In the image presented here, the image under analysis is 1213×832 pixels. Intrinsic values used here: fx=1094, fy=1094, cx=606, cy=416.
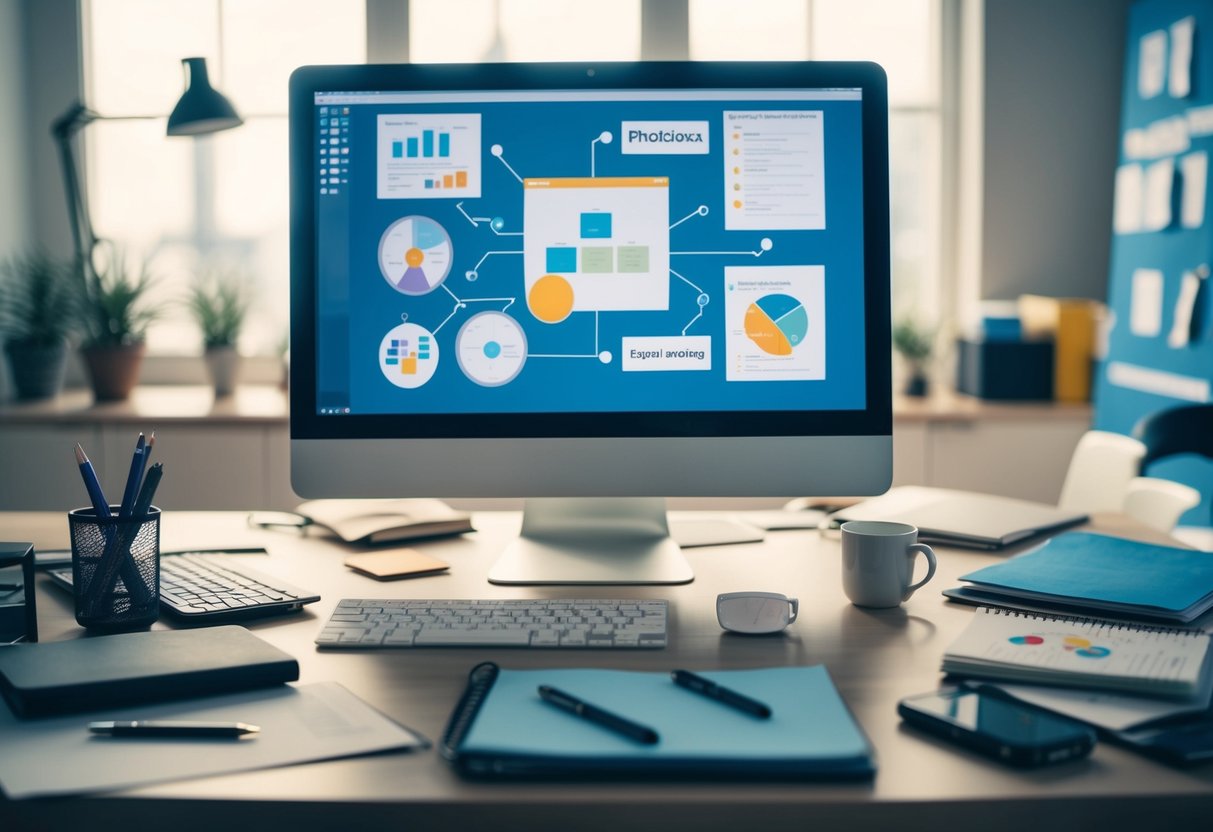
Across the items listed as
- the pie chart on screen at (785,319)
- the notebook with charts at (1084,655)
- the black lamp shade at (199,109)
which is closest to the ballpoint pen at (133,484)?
the pie chart on screen at (785,319)

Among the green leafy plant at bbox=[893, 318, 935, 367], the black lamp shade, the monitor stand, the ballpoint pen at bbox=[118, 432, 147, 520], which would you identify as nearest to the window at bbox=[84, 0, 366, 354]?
the black lamp shade

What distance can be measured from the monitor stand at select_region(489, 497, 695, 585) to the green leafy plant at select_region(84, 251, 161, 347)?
2.23 meters

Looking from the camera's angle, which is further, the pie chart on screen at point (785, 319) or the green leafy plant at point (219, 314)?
the green leafy plant at point (219, 314)

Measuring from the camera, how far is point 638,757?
0.71 m

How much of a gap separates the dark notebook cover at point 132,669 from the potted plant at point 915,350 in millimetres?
2653

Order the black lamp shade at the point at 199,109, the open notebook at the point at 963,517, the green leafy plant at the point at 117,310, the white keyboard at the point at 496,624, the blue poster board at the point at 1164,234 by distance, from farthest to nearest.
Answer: the green leafy plant at the point at 117,310
the blue poster board at the point at 1164,234
the black lamp shade at the point at 199,109
the open notebook at the point at 963,517
the white keyboard at the point at 496,624

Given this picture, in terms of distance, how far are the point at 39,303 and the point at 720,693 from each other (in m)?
2.94

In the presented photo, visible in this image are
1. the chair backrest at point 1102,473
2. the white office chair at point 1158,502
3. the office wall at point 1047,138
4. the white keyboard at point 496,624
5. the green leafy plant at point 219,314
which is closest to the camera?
the white keyboard at point 496,624

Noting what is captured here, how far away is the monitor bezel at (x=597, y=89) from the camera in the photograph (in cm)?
123

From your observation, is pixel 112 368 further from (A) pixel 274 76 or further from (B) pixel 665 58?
(B) pixel 665 58

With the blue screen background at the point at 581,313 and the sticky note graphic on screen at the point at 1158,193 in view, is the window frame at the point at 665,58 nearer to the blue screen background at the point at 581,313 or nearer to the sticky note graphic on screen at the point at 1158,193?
the sticky note graphic on screen at the point at 1158,193

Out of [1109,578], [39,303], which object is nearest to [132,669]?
[1109,578]

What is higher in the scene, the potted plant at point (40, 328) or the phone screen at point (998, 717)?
the potted plant at point (40, 328)

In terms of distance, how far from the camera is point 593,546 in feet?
4.36
